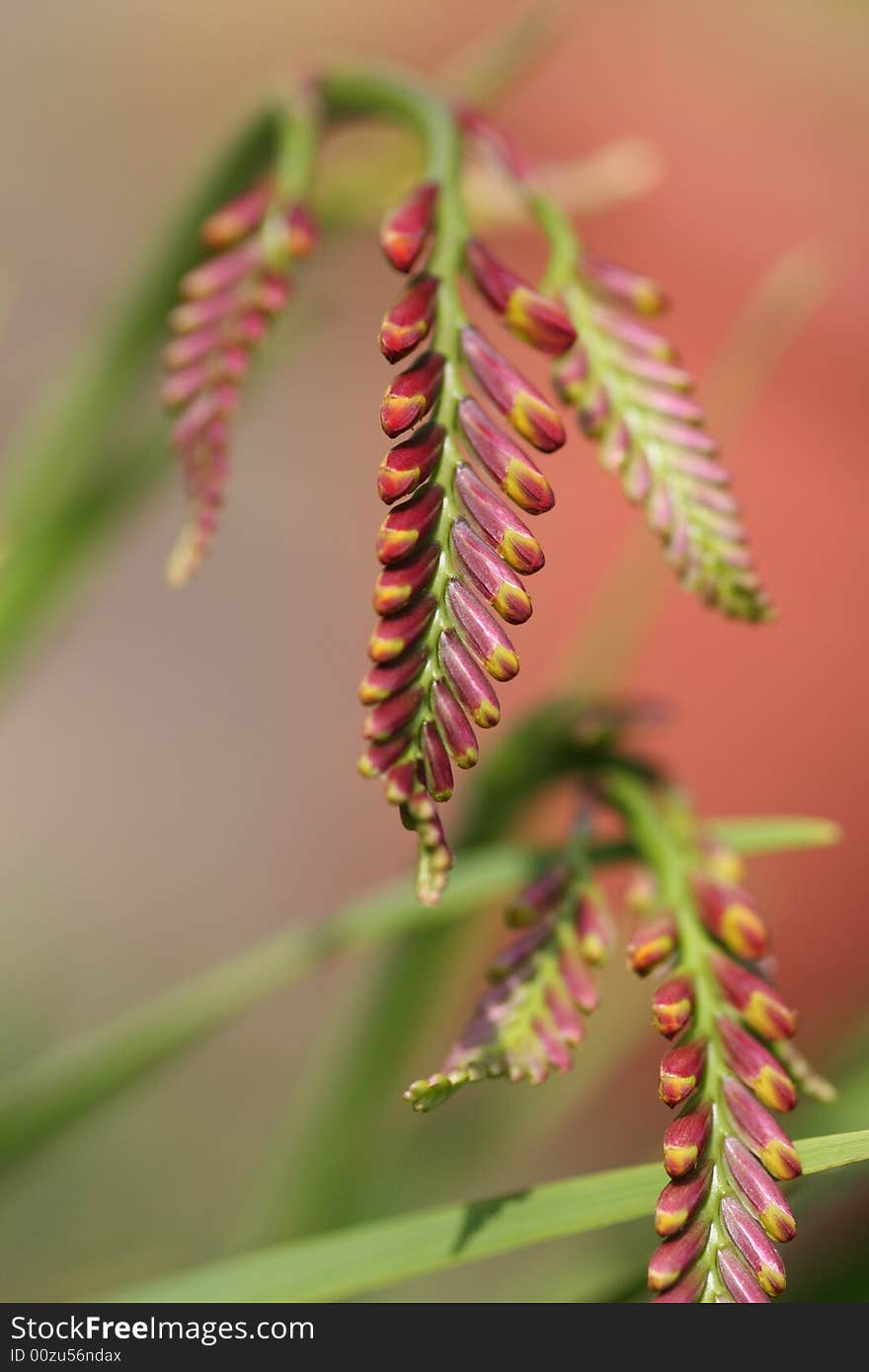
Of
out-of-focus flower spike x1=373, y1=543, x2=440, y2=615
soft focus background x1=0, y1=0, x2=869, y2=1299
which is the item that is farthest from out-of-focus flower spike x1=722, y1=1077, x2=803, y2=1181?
soft focus background x1=0, y1=0, x2=869, y2=1299

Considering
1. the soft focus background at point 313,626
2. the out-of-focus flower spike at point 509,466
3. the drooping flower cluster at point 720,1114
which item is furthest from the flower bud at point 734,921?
the soft focus background at point 313,626

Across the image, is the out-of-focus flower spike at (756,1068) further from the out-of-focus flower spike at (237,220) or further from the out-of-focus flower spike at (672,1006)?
the out-of-focus flower spike at (237,220)

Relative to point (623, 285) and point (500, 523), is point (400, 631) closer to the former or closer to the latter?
point (500, 523)

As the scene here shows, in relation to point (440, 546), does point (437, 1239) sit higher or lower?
lower

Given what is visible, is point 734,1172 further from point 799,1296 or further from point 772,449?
point 772,449

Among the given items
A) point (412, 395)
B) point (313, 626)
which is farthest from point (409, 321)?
point (313, 626)
